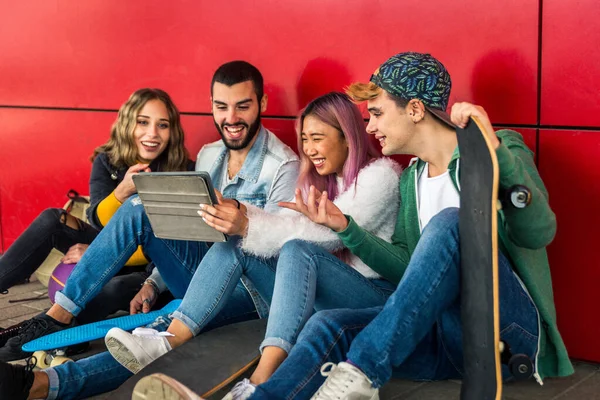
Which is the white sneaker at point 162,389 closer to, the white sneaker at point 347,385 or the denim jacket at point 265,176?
the white sneaker at point 347,385

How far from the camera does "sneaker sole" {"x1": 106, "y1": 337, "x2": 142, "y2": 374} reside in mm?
2867

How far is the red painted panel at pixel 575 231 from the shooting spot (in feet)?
10.0

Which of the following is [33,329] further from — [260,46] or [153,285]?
[260,46]

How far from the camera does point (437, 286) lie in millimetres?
2334

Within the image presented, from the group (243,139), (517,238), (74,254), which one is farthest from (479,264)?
(74,254)

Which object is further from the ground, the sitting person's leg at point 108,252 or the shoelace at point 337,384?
the sitting person's leg at point 108,252

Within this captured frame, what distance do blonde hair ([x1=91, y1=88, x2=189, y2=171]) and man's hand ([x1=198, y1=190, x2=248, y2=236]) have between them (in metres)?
1.02

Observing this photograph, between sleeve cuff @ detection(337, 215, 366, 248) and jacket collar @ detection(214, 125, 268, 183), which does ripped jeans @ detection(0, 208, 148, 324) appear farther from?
sleeve cuff @ detection(337, 215, 366, 248)

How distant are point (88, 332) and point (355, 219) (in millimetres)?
1168

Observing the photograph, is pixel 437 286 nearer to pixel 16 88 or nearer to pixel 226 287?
pixel 226 287

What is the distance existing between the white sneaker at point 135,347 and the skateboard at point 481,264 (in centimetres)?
111

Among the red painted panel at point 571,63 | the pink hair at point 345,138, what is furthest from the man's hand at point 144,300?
the red painted panel at point 571,63

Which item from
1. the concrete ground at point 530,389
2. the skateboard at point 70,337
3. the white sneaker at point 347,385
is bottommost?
the concrete ground at point 530,389

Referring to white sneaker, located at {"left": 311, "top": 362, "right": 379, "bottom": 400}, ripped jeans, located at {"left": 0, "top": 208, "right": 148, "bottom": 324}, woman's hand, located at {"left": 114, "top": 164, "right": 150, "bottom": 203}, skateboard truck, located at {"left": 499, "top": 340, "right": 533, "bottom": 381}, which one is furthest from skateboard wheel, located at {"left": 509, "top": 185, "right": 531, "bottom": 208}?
ripped jeans, located at {"left": 0, "top": 208, "right": 148, "bottom": 324}
